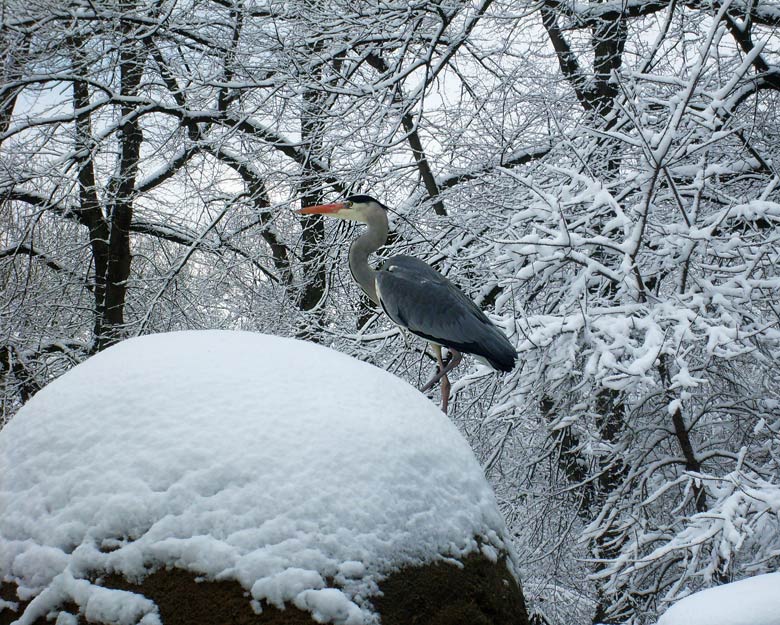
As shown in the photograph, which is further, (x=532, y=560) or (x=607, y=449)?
(x=532, y=560)

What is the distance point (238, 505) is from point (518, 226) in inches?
197

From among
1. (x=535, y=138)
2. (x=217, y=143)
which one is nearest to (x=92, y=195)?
(x=217, y=143)

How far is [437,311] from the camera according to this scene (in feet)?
21.6

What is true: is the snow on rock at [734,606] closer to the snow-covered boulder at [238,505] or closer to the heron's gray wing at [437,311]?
the snow-covered boulder at [238,505]

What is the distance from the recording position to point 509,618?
2775mm

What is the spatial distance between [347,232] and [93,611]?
295 inches

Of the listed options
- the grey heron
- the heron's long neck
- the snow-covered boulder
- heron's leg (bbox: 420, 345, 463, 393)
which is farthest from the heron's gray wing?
the snow-covered boulder

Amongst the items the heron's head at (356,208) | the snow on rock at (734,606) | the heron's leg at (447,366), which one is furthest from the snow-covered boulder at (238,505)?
the heron's head at (356,208)

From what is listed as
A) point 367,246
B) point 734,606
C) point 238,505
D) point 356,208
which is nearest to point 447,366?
point 367,246

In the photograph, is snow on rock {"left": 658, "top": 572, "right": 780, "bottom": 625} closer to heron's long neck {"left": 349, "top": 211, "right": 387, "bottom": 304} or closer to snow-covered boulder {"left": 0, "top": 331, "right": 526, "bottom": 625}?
snow-covered boulder {"left": 0, "top": 331, "right": 526, "bottom": 625}

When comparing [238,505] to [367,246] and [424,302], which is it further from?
[367,246]

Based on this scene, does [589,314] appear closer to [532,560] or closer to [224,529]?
[532,560]

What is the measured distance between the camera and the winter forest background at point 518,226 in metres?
5.23

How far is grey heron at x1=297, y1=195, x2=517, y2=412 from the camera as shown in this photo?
237 inches
